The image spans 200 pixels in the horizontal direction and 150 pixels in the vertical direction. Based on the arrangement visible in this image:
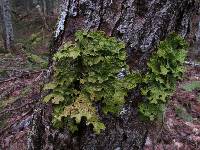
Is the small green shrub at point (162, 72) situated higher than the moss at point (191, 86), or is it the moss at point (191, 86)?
the small green shrub at point (162, 72)

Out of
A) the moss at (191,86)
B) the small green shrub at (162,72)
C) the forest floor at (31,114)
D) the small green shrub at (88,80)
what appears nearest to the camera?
the small green shrub at (88,80)

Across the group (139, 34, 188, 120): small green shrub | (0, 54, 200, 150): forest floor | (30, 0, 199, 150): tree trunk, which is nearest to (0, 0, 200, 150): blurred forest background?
(0, 54, 200, 150): forest floor

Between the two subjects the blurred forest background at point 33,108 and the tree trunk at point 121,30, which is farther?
the blurred forest background at point 33,108

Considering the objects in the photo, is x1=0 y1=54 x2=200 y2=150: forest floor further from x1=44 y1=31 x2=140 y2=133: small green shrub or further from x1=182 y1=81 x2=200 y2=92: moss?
x1=44 y1=31 x2=140 y2=133: small green shrub

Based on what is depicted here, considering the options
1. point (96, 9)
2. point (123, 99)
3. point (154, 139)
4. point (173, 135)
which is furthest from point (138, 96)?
point (173, 135)

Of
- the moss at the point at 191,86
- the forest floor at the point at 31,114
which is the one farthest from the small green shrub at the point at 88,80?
the moss at the point at 191,86

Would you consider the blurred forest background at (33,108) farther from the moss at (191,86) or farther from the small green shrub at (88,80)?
the small green shrub at (88,80)

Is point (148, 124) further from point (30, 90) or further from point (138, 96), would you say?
A: point (30, 90)
